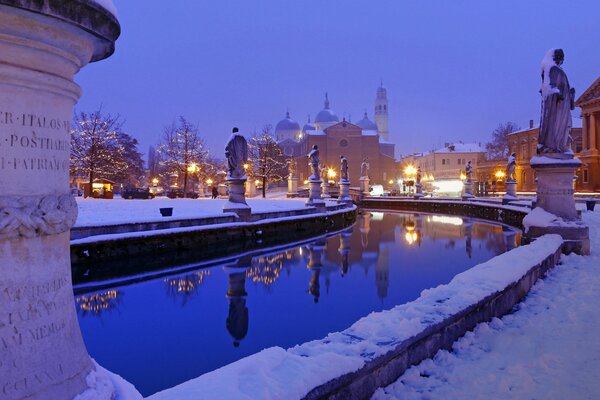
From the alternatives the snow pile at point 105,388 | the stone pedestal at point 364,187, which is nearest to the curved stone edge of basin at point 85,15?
the snow pile at point 105,388

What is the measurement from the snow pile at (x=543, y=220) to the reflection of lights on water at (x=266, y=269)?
21.1 feet

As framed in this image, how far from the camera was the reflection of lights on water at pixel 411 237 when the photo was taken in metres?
19.9

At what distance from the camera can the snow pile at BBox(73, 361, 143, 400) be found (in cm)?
242

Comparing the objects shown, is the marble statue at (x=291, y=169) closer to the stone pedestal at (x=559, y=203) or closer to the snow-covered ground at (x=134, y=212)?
the snow-covered ground at (x=134, y=212)

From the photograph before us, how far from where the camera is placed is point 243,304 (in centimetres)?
967

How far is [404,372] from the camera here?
396 cm

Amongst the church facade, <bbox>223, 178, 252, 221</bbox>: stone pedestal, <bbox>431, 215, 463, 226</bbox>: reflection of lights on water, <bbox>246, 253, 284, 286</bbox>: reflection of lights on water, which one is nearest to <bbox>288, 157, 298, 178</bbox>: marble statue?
the church facade

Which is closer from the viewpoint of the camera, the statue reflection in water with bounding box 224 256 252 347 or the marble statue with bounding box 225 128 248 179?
the statue reflection in water with bounding box 224 256 252 347

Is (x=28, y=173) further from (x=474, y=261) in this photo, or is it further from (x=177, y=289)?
(x=474, y=261)

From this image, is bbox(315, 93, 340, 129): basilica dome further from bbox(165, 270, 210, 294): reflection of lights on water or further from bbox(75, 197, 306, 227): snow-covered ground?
bbox(165, 270, 210, 294): reflection of lights on water

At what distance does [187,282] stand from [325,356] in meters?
8.94

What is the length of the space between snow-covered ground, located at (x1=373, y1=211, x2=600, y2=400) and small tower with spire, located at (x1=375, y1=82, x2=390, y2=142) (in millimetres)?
125330

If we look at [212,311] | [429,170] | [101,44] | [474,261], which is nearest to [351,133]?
[429,170]

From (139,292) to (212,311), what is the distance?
8.01ft
